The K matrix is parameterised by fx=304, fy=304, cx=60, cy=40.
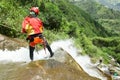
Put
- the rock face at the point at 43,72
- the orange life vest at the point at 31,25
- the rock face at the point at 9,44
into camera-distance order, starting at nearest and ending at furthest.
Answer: the rock face at the point at 43,72 → the orange life vest at the point at 31,25 → the rock face at the point at 9,44

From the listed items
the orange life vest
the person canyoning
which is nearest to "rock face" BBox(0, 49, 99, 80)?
the person canyoning

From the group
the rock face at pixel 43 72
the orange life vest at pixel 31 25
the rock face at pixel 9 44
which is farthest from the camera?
the rock face at pixel 9 44

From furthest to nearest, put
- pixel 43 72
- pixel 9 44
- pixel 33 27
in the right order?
pixel 9 44, pixel 33 27, pixel 43 72

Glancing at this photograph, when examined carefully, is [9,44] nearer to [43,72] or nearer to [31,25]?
[31,25]

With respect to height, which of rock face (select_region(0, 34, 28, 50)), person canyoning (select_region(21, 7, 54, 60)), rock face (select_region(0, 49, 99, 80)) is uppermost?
person canyoning (select_region(21, 7, 54, 60))

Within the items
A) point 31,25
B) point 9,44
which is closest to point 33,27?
point 31,25

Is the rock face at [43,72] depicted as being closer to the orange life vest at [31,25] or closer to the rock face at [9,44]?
the orange life vest at [31,25]

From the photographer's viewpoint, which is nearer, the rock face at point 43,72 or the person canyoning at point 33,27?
the rock face at point 43,72

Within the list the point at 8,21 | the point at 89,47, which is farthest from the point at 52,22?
the point at 8,21

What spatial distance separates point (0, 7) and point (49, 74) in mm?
11889

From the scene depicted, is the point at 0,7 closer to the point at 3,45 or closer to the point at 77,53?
the point at 3,45

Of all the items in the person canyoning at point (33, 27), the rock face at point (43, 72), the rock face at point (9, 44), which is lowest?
the rock face at point (9, 44)

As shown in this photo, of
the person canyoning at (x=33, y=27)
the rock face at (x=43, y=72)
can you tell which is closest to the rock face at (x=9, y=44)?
the person canyoning at (x=33, y=27)

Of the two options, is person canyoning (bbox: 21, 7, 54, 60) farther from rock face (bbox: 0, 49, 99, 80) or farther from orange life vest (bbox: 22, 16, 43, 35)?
rock face (bbox: 0, 49, 99, 80)
